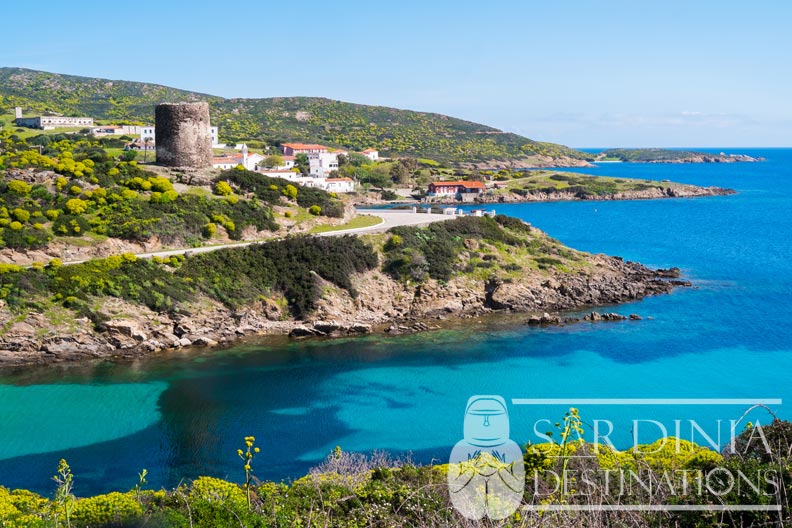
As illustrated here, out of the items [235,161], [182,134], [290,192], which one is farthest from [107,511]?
[235,161]

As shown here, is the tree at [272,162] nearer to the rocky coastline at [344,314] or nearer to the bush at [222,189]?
the bush at [222,189]

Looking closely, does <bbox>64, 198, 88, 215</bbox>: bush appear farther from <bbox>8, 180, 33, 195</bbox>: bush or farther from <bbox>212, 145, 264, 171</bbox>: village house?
<bbox>212, 145, 264, 171</bbox>: village house

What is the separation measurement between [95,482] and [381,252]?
23251mm

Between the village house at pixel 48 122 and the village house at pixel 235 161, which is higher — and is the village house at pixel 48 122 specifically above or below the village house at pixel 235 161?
above

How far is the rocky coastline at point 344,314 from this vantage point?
1126 inches

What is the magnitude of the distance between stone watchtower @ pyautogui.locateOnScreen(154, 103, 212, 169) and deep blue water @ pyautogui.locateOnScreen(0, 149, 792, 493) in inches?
738

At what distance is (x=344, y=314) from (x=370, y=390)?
9376mm

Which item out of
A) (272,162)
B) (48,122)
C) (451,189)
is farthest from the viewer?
(451,189)

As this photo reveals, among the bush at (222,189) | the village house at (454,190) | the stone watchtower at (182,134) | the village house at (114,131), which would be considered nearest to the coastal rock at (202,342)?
the bush at (222,189)

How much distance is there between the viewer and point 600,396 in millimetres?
25359

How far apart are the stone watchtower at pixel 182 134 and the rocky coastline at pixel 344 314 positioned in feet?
51.7

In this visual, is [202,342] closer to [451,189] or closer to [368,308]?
[368,308]

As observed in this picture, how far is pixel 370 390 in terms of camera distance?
26.0m

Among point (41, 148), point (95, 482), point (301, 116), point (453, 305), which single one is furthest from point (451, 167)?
point (95, 482)
